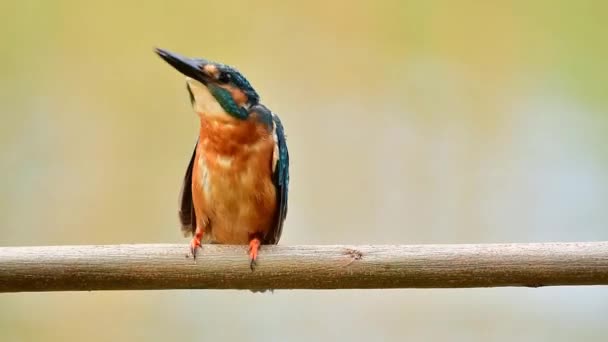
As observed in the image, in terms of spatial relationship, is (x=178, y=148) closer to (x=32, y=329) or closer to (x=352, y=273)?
(x=32, y=329)

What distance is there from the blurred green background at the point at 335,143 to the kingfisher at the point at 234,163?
2.69 ft

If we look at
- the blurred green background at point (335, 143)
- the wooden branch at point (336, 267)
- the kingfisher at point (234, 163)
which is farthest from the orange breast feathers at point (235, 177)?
the blurred green background at point (335, 143)

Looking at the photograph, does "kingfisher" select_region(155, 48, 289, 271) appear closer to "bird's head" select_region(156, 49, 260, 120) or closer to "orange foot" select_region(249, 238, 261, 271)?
"bird's head" select_region(156, 49, 260, 120)

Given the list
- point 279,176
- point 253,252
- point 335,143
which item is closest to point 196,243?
point 253,252

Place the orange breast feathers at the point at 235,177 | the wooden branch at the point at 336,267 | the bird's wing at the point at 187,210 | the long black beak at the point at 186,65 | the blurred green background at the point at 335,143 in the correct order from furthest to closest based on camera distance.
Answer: the blurred green background at the point at 335,143 < the bird's wing at the point at 187,210 < the orange breast feathers at the point at 235,177 < the long black beak at the point at 186,65 < the wooden branch at the point at 336,267

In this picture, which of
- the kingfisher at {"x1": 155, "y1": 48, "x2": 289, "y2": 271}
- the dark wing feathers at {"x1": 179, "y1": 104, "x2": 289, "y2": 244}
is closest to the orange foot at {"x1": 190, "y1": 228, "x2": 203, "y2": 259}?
the kingfisher at {"x1": 155, "y1": 48, "x2": 289, "y2": 271}

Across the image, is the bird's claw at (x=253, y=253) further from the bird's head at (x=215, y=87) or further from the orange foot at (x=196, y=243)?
the bird's head at (x=215, y=87)

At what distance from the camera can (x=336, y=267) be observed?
1.22 meters

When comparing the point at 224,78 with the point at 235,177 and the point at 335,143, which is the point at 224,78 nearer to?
the point at 235,177

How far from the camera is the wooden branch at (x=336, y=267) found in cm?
117

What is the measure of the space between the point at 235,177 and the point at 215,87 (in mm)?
192

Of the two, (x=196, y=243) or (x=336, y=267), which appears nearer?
(x=336, y=267)

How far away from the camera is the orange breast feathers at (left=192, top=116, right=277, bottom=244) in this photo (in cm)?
146

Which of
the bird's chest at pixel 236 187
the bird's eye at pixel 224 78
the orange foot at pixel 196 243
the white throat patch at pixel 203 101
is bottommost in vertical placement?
the orange foot at pixel 196 243
